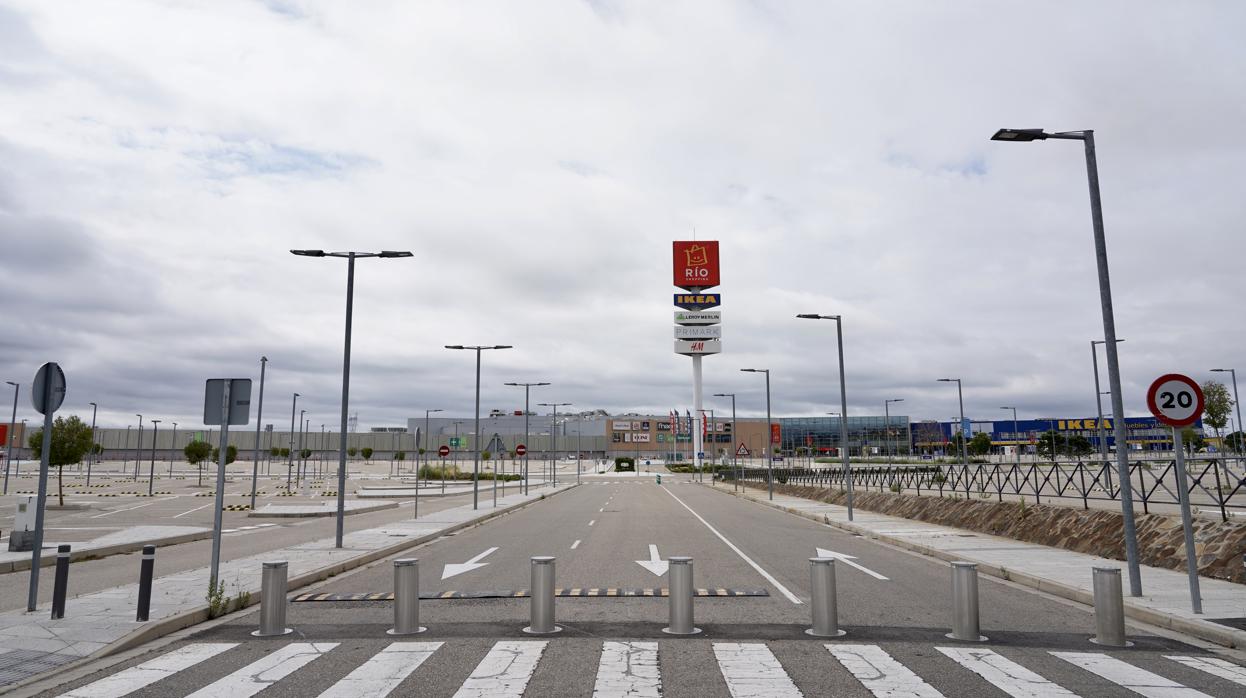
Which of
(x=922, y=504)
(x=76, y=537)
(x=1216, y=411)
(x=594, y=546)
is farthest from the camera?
(x=1216, y=411)

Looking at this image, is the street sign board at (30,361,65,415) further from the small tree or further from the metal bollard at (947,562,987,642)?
the small tree

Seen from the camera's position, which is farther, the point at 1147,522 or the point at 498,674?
the point at 1147,522

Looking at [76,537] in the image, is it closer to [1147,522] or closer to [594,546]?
[594,546]

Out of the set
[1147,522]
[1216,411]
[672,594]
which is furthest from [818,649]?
[1216,411]

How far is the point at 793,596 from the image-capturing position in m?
12.5

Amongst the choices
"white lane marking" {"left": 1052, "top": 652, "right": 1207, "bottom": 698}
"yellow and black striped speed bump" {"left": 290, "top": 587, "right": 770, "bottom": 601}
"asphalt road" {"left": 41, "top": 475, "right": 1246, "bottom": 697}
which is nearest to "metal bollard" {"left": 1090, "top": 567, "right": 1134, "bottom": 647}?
"asphalt road" {"left": 41, "top": 475, "right": 1246, "bottom": 697}

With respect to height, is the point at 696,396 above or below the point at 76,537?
above

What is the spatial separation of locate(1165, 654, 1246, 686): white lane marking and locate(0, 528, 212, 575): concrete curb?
1711cm

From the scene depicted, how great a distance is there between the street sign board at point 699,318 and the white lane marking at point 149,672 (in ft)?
393

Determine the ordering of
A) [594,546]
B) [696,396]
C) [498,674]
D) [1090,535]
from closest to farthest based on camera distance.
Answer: [498,674] < [1090,535] < [594,546] < [696,396]

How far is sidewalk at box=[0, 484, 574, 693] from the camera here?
332 inches

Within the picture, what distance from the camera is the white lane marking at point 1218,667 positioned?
305 inches

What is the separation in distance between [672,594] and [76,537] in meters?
21.0

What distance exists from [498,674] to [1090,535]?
14.9 metres
